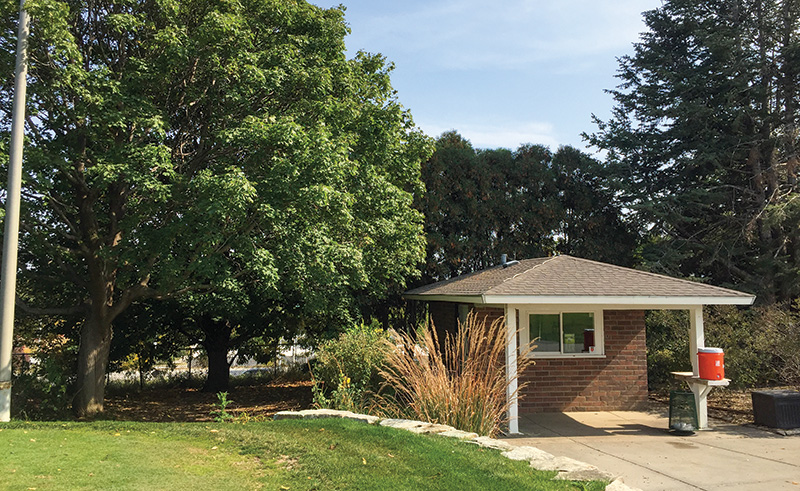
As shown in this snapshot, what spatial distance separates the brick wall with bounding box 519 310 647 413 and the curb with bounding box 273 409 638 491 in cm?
479

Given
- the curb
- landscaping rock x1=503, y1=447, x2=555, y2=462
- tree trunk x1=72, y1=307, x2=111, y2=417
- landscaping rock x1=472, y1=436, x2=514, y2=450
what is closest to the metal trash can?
the curb

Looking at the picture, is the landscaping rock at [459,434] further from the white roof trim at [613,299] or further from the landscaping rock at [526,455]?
the white roof trim at [613,299]

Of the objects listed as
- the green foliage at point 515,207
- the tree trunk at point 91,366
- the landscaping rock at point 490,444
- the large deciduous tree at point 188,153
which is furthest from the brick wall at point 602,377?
the tree trunk at point 91,366

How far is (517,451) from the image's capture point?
6410 millimetres

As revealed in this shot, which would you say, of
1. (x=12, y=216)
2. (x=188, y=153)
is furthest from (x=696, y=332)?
(x=12, y=216)

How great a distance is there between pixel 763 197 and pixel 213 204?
16.2 metres

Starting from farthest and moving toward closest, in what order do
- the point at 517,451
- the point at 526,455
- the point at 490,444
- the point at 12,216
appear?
the point at 12,216 < the point at 490,444 < the point at 517,451 < the point at 526,455

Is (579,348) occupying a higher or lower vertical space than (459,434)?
higher

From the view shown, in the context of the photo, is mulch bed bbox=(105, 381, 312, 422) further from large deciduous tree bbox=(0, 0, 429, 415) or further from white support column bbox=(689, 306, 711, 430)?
white support column bbox=(689, 306, 711, 430)

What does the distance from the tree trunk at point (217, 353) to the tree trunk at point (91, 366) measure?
15.6 feet

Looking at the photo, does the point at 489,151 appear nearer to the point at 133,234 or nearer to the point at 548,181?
the point at 548,181

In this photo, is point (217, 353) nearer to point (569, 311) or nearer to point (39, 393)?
point (39, 393)

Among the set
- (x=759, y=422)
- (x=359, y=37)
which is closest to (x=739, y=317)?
(x=759, y=422)

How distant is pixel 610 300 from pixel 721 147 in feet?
38.2
